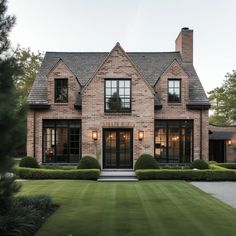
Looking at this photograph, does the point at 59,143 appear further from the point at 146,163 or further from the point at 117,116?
the point at 146,163

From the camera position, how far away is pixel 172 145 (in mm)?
23844

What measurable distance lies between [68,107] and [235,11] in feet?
37.5

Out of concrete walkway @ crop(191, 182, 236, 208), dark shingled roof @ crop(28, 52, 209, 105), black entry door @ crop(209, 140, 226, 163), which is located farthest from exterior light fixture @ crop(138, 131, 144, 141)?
black entry door @ crop(209, 140, 226, 163)

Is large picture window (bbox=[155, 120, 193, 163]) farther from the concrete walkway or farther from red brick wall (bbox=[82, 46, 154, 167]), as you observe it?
the concrete walkway

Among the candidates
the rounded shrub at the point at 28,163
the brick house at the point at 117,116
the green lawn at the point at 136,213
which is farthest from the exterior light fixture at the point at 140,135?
the green lawn at the point at 136,213

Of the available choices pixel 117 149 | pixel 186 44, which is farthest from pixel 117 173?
pixel 186 44

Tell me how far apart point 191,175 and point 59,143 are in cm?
866

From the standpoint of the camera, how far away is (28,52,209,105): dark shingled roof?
24.3 metres

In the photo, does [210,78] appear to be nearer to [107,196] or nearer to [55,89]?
[55,89]

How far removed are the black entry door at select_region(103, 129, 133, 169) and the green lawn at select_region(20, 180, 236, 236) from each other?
7.30m

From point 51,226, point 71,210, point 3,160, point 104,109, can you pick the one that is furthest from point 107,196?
point 104,109

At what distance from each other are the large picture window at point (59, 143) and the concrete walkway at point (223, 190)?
877 centimetres

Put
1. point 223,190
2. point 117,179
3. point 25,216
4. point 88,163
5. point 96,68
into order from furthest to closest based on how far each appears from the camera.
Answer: point 96,68 < point 88,163 < point 117,179 < point 223,190 < point 25,216

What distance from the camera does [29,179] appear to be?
65.9ft
